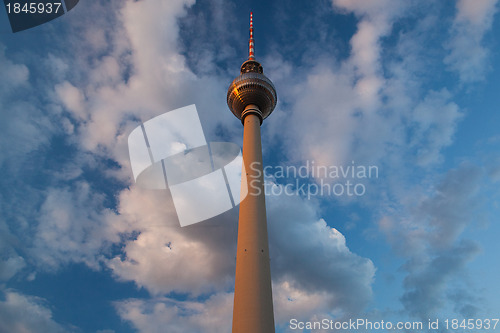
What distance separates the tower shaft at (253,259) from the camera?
3741 cm

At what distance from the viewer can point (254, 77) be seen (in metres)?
64.1

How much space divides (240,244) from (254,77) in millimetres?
33846

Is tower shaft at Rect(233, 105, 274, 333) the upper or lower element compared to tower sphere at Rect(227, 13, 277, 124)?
lower

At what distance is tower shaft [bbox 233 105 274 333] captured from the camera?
37.4m

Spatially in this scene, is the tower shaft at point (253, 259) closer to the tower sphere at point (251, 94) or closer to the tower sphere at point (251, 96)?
the tower sphere at point (251, 96)

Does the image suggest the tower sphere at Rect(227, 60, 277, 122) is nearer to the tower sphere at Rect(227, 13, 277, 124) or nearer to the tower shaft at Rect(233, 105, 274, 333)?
the tower sphere at Rect(227, 13, 277, 124)

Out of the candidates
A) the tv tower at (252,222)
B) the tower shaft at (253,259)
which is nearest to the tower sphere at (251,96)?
the tv tower at (252,222)

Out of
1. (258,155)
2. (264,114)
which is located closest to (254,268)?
(258,155)

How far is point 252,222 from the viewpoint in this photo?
4541 centimetres

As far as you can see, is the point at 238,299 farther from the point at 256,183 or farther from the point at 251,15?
the point at 251,15

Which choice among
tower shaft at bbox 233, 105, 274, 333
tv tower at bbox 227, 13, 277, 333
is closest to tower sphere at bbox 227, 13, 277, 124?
tv tower at bbox 227, 13, 277, 333

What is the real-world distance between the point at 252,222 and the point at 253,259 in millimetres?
5367

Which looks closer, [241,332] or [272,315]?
[241,332]

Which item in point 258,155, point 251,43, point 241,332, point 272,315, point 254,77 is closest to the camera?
point 241,332
